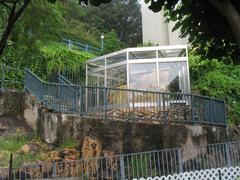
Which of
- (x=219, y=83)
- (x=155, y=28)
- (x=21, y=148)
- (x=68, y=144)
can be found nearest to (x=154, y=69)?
(x=219, y=83)

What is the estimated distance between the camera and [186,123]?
1504cm

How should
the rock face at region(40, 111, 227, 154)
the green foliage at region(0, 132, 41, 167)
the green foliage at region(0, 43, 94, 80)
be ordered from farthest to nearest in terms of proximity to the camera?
the green foliage at region(0, 43, 94, 80), the rock face at region(40, 111, 227, 154), the green foliage at region(0, 132, 41, 167)

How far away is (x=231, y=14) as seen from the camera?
16.4 ft

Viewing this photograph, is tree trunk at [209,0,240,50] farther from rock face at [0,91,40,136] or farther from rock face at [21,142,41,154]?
rock face at [0,91,40,136]

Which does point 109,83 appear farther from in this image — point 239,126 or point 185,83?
point 239,126

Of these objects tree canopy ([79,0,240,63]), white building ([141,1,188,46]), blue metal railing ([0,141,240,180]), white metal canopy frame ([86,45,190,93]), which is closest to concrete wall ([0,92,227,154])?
blue metal railing ([0,141,240,180])

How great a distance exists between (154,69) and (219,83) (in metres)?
3.35

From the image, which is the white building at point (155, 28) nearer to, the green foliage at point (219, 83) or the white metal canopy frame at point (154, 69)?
the green foliage at point (219, 83)

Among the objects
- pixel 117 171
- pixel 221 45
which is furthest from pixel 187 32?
pixel 117 171

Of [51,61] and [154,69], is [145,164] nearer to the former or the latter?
[154,69]

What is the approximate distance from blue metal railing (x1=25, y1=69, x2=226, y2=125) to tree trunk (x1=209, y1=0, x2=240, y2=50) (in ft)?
32.3

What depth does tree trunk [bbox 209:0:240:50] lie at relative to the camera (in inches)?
193

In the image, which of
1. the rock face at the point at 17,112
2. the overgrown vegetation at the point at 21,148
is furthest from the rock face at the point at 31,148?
the rock face at the point at 17,112

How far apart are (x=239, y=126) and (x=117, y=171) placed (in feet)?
30.2
